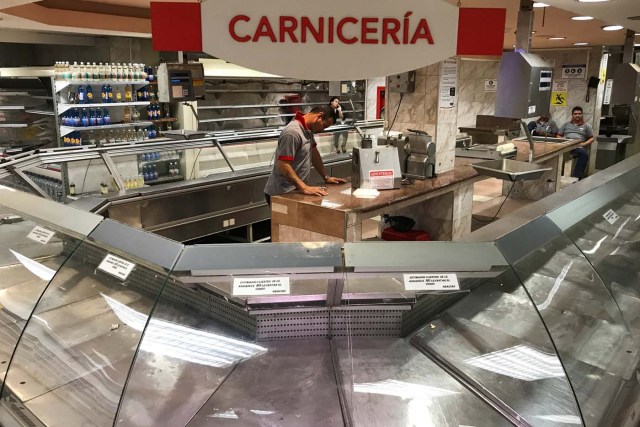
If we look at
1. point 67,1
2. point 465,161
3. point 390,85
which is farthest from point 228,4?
point 67,1

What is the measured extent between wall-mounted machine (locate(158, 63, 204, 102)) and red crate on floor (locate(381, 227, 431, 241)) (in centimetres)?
236

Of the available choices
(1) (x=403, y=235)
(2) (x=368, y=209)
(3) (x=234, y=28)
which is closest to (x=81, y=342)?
(3) (x=234, y=28)

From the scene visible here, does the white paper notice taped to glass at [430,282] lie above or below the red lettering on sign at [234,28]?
below

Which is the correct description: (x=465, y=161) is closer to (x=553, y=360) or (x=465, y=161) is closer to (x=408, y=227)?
(x=408, y=227)

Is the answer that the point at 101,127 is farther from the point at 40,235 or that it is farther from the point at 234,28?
the point at 234,28

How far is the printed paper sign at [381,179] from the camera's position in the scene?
4.76 m

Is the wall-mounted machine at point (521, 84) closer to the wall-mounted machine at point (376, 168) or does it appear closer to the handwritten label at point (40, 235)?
the wall-mounted machine at point (376, 168)

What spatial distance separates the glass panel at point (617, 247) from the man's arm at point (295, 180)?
2.16 metres

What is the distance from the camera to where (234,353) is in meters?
2.03

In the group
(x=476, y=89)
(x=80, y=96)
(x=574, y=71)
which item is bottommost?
(x=80, y=96)

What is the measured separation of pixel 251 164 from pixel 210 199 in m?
0.94

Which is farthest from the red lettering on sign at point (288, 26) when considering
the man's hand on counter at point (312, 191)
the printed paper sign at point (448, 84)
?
the printed paper sign at point (448, 84)

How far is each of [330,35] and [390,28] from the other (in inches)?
8.3

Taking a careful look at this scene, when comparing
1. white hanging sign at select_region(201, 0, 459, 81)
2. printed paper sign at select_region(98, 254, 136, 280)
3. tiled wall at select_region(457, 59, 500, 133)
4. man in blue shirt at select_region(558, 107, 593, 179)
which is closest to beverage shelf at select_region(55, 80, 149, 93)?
printed paper sign at select_region(98, 254, 136, 280)
